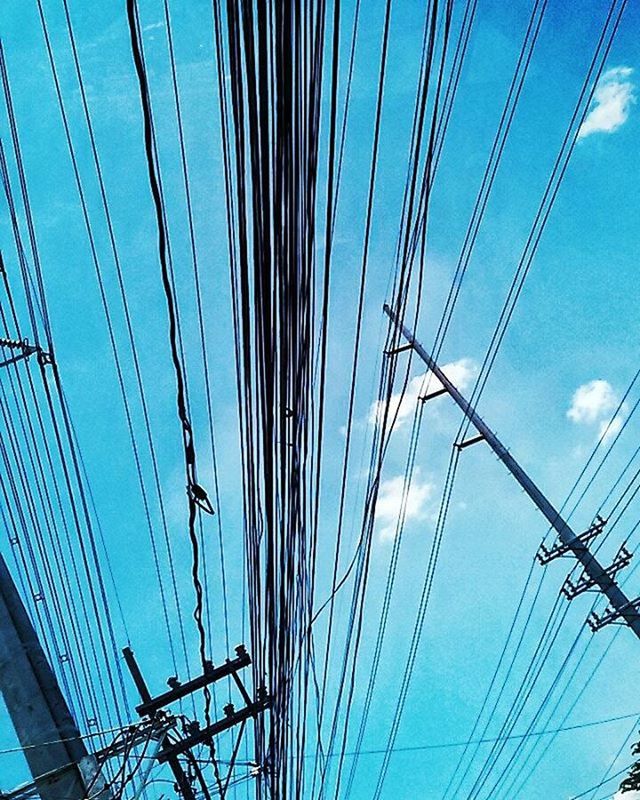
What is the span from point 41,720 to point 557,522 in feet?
28.2

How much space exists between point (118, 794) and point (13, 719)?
1054 millimetres

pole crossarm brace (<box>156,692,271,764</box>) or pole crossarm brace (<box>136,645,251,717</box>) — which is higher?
pole crossarm brace (<box>136,645,251,717</box>)

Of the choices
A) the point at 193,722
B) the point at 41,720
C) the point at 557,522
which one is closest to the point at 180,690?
the point at 193,722

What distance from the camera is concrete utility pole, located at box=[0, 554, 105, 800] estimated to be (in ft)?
16.6

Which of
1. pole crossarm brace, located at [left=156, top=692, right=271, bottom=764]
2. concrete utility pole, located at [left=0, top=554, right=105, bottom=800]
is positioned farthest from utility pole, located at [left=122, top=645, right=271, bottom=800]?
concrete utility pole, located at [left=0, top=554, right=105, bottom=800]

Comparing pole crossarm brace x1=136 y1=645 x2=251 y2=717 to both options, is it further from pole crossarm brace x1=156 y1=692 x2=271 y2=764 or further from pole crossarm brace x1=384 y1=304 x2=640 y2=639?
pole crossarm brace x1=384 y1=304 x2=640 y2=639

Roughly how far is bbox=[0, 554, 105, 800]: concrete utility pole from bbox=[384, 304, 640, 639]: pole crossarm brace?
5.54 meters

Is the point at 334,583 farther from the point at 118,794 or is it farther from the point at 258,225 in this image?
the point at 258,225

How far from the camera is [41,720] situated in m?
5.21

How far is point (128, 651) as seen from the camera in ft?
30.9

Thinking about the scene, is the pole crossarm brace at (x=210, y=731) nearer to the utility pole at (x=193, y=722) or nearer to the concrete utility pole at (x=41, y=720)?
the utility pole at (x=193, y=722)

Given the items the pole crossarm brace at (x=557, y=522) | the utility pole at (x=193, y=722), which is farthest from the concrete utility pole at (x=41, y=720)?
the pole crossarm brace at (x=557, y=522)

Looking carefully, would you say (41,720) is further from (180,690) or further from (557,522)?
(557,522)

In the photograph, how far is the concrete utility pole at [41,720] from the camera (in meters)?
5.05
